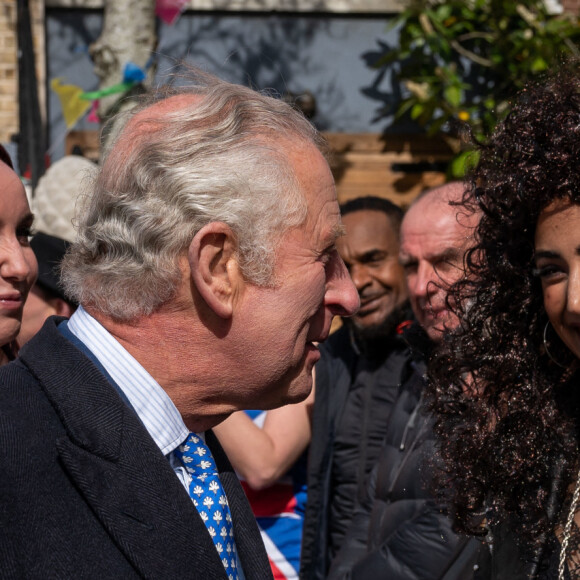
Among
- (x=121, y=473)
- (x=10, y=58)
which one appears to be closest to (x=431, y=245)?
(x=121, y=473)

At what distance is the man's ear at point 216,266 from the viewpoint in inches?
64.7

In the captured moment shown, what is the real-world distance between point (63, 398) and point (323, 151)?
87 cm

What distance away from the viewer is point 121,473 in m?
1.51

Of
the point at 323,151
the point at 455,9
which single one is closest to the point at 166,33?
the point at 455,9

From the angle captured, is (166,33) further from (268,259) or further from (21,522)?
(21,522)

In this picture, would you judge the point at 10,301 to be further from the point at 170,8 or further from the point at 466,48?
the point at 466,48

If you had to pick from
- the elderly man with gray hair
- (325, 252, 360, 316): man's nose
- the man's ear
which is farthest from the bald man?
the man's ear

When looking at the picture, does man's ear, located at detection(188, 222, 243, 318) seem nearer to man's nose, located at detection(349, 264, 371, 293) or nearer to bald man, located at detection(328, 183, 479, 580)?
bald man, located at detection(328, 183, 479, 580)

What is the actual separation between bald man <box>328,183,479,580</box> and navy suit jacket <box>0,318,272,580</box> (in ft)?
3.79

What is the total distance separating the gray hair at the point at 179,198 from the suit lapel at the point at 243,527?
514mm

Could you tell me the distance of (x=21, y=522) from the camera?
1.35 meters

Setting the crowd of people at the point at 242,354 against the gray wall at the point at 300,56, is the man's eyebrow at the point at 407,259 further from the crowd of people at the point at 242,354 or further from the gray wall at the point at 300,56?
the gray wall at the point at 300,56

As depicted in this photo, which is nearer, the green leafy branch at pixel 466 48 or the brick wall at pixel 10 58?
the green leafy branch at pixel 466 48

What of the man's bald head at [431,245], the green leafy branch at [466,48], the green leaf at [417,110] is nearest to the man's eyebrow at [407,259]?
the man's bald head at [431,245]
